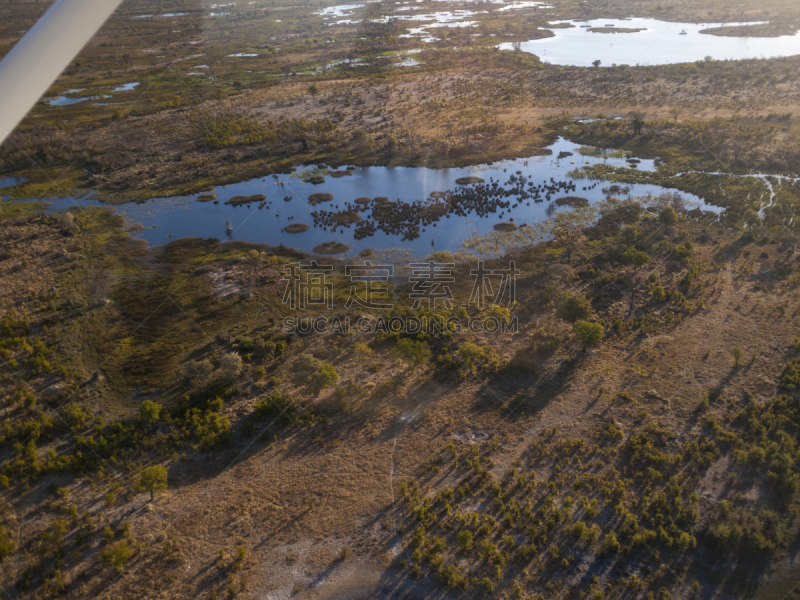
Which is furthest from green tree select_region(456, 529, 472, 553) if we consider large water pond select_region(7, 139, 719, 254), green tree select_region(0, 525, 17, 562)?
large water pond select_region(7, 139, 719, 254)

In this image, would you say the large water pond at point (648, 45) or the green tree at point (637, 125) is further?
the large water pond at point (648, 45)

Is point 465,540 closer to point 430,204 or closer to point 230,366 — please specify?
point 230,366

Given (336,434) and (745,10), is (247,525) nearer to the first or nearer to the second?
(336,434)

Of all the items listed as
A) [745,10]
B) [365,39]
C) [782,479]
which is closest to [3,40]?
[365,39]

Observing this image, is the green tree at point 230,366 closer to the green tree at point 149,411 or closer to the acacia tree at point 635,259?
the green tree at point 149,411

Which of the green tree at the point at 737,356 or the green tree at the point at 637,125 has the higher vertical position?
the green tree at the point at 637,125

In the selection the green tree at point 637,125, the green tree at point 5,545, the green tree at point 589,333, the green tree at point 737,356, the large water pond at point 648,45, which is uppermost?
the large water pond at point 648,45

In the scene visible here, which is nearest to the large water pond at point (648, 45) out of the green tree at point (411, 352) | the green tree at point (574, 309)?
the green tree at point (574, 309)

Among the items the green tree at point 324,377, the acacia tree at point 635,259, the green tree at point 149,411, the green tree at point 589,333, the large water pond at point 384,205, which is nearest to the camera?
the green tree at point 149,411

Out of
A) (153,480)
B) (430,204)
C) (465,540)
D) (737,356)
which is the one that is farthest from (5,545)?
(430,204)
